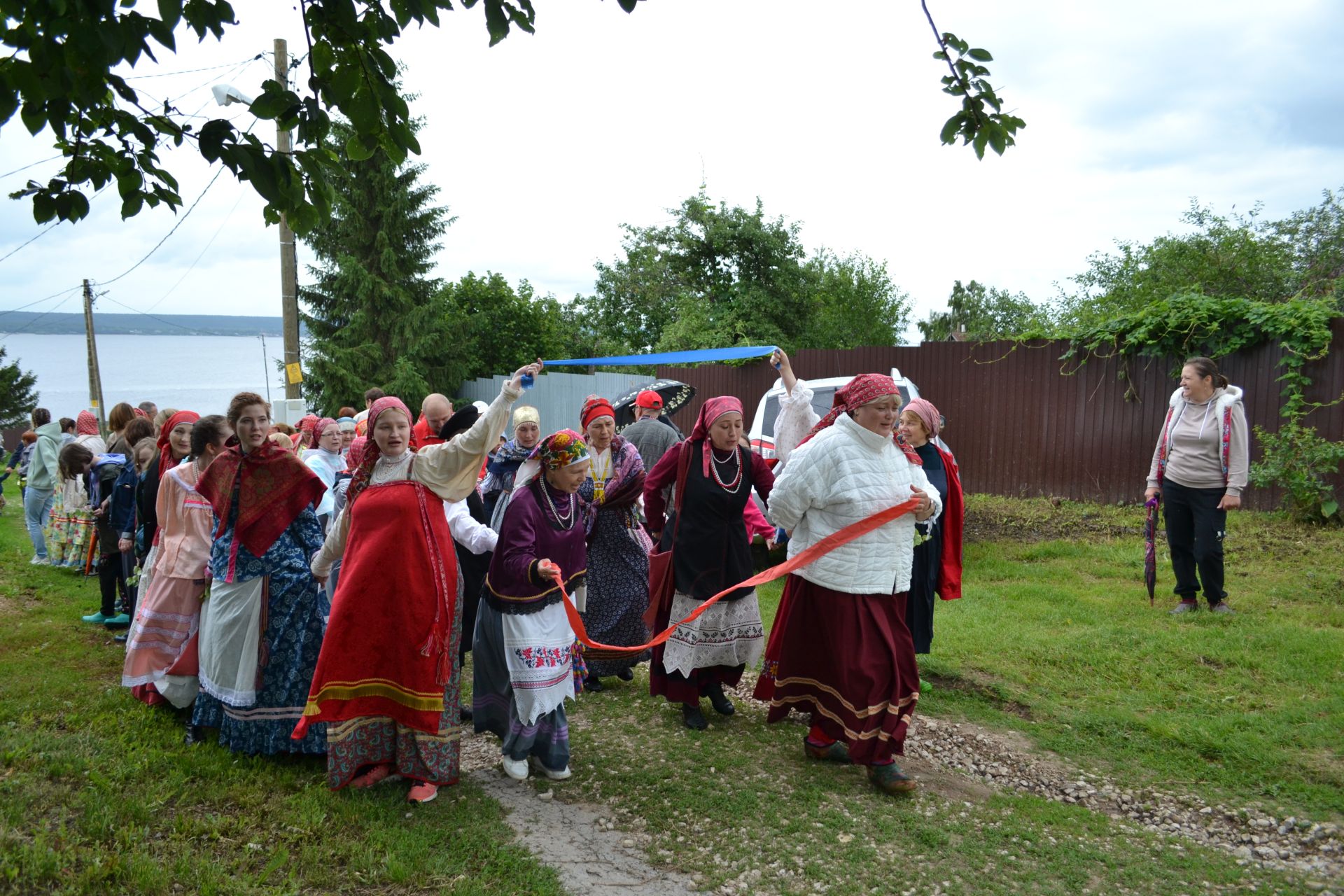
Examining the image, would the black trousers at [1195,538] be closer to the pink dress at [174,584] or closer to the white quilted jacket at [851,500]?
the white quilted jacket at [851,500]

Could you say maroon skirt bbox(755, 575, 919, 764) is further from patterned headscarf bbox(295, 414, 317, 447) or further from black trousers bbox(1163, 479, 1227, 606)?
patterned headscarf bbox(295, 414, 317, 447)

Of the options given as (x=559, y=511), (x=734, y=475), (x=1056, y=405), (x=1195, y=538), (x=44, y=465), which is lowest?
(x=1195, y=538)

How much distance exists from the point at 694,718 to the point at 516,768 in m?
1.15

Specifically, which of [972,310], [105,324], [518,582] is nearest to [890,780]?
[518,582]

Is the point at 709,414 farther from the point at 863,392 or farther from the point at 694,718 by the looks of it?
the point at 694,718

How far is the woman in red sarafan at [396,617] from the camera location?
4.04m

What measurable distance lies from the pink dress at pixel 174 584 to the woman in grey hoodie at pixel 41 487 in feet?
20.8

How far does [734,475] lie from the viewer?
515 centimetres

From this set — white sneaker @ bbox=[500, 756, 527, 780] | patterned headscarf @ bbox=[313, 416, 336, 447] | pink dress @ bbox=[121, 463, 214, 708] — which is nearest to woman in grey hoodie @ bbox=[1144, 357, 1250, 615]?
white sneaker @ bbox=[500, 756, 527, 780]

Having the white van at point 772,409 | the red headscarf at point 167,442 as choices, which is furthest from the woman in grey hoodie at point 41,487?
the white van at point 772,409

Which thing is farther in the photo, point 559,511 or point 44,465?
point 44,465

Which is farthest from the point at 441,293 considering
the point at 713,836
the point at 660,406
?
the point at 713,836

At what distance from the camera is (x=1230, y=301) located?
10008mm

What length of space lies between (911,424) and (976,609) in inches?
118
